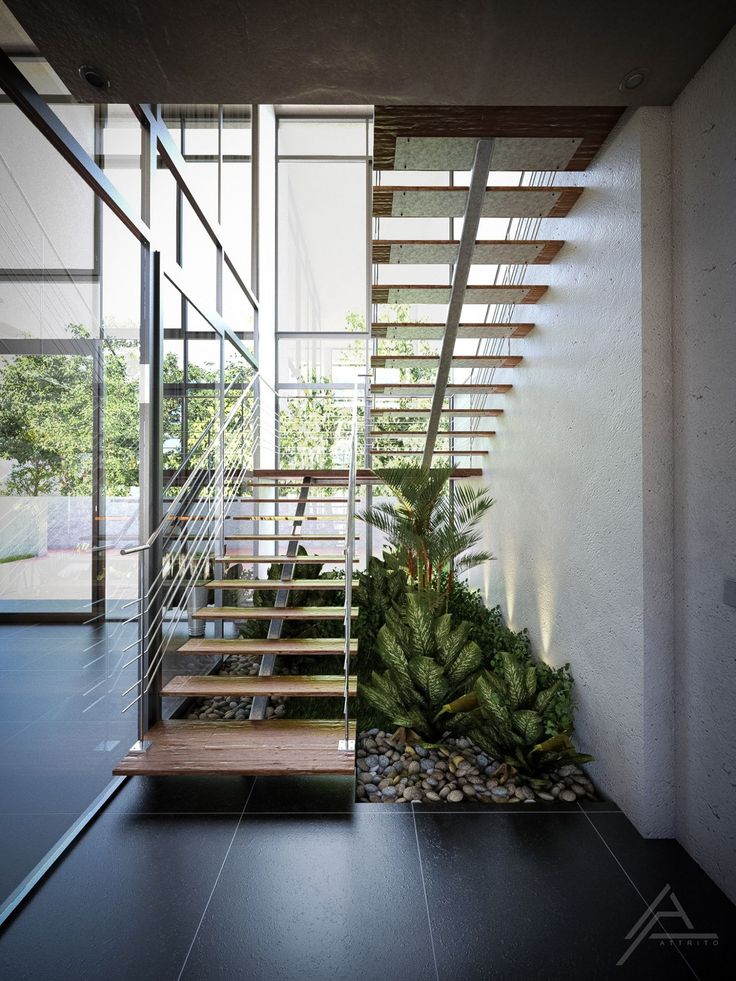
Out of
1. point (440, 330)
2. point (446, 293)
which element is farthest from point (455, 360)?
point (446, 293)

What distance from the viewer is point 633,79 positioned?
89.5 inches

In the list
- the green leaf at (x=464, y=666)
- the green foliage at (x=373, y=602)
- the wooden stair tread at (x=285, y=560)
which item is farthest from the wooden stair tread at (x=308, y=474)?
the green leaf at (x=464, y=666)

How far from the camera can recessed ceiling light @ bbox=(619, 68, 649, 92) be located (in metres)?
2.24

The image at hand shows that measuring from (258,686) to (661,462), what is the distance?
234cm

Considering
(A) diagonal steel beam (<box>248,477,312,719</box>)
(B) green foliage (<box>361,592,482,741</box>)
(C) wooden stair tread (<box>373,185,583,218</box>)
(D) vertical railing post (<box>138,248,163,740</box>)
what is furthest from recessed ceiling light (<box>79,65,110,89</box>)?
(B) green foliage (<box>361,592,482,741</box>)

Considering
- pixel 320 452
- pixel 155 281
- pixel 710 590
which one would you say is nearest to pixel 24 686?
pixel 155 281

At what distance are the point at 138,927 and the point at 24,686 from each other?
88cm

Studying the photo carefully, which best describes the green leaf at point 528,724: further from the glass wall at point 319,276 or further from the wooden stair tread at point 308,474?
the glass wall at point 319,276

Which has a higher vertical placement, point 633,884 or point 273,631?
point 273,631

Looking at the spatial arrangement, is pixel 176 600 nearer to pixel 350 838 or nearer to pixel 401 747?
pixel 401 747

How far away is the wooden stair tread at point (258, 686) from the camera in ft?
10.7

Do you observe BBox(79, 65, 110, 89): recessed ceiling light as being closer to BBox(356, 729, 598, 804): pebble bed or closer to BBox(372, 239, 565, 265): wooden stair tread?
BBox(372, 239, 565, 265): wooden stair tread

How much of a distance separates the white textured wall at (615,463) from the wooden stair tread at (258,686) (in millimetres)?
1332

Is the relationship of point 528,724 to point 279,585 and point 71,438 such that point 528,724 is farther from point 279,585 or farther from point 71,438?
point 71,438
